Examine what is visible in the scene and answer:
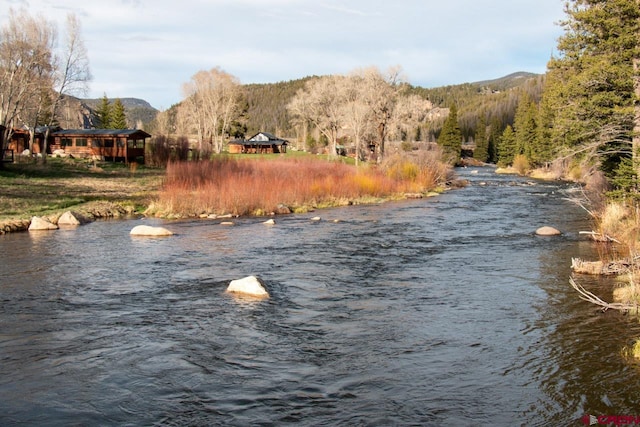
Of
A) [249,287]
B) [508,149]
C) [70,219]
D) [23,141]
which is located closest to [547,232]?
[249,287]

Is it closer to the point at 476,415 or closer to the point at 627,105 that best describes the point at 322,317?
the point at 476,415

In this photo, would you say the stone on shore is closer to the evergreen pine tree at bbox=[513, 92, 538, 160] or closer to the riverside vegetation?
the riverside vegetation

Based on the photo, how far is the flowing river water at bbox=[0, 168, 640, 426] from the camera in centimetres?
794

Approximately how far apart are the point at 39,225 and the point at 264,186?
12498 millimetres

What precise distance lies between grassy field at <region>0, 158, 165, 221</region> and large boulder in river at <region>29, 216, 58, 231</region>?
0.92 m

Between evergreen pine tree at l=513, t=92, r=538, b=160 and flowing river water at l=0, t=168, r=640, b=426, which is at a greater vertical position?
evergreen pine tree at l=513, t=92, r=538, b=160

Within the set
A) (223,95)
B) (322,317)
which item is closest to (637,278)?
(322,317)

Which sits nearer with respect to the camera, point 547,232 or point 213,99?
point 547,232

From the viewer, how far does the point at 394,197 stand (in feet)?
135

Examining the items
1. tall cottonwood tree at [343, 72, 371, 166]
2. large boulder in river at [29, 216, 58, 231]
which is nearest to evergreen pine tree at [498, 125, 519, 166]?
tall cottonwood tree at [343, 72, 371, 166]

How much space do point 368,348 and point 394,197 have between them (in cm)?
3133

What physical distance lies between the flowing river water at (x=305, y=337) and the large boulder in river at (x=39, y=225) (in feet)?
7.25

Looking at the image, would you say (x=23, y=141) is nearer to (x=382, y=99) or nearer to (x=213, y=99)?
(x=213, y=99)

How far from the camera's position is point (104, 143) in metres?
62.3
